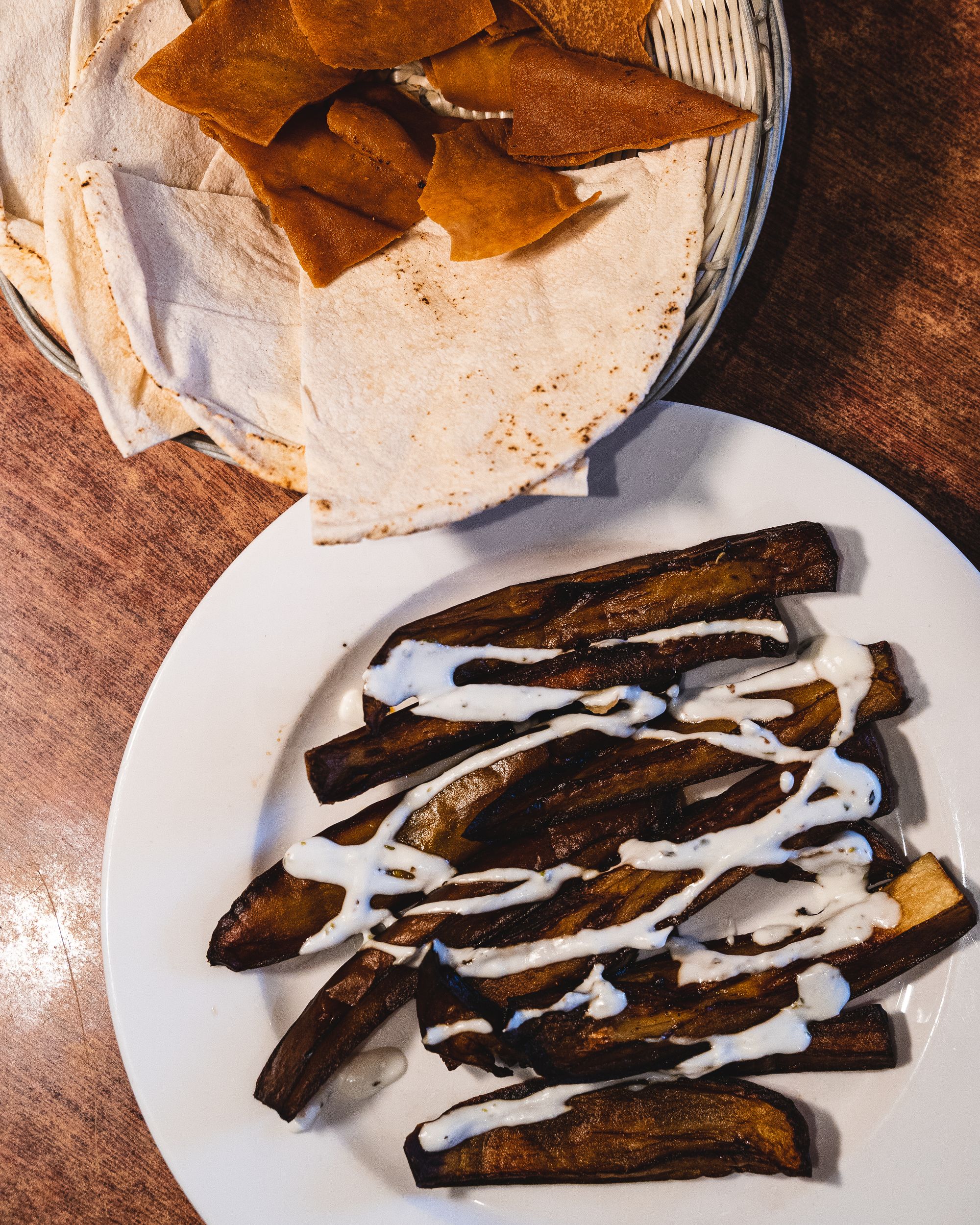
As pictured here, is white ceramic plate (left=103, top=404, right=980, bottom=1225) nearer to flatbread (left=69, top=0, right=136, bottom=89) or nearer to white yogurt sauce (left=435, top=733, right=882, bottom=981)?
white yogurt sauce (left=435, top=733, right=882, bottom=981)

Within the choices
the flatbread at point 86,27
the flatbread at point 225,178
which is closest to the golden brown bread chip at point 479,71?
the flatbread at point 225,178

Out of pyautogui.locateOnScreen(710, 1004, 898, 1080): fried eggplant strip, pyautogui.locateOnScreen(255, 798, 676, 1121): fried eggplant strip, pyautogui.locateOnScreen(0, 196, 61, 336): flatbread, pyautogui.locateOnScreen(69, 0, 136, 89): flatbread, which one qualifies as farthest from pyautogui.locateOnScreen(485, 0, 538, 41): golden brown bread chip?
pyautogui.locateOnScreen(710, 1004, 898, 1080): fried eggplant strip

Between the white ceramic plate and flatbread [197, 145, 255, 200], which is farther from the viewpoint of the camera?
the white ceramic plate

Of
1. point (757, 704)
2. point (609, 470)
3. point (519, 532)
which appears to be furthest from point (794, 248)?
point (757, 704)

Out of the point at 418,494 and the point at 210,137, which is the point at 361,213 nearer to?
the point at 210,137

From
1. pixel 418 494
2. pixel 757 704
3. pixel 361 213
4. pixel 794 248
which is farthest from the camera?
pixel 794 248

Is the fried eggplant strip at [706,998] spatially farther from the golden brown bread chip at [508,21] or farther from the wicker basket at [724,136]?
the golden brown bread chip at [508,21]
